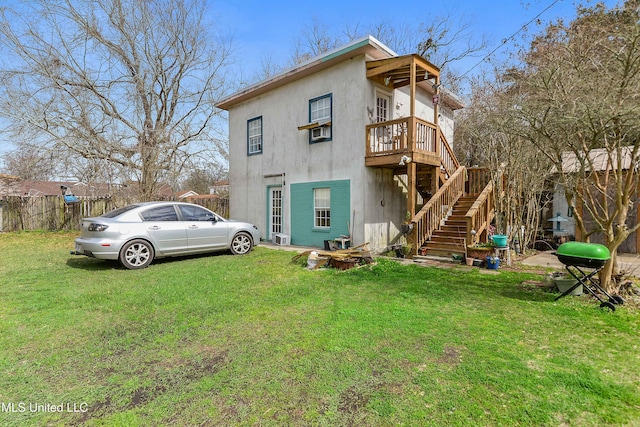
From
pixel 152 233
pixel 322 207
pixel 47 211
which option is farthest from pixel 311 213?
pixel 47 211

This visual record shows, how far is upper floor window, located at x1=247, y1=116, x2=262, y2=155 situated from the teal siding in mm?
2801

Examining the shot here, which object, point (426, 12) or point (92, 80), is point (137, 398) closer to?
point (92, 80)

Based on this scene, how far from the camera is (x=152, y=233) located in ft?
23.9

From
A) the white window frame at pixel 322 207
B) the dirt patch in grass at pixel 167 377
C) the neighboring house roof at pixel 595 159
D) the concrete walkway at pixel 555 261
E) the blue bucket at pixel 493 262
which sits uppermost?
the neighboring house roof at pixel 595 159

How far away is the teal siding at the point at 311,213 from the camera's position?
9.69 meters

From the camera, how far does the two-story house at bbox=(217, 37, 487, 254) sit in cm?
891

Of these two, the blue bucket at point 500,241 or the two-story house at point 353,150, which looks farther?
the two-story house at point 353,150

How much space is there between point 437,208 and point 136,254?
25.4ft

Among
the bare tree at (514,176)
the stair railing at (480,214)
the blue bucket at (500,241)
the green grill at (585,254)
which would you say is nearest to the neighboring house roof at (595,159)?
the bare tree at (514,176)

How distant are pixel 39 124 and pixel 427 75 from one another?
15.3m

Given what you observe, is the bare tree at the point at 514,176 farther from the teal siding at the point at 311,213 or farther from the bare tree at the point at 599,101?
the teal siding at the point at 311,213

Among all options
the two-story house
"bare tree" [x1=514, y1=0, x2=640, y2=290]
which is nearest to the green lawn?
"bare tree" [x1=514, y1=0, x2=640, y2=290]

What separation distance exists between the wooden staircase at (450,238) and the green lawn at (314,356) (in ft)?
8.66

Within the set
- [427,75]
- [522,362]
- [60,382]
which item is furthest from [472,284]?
[427,75]
